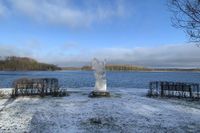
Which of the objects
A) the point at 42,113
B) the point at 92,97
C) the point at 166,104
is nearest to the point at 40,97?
the point at 92,97

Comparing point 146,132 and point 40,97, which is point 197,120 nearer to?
point 146,132

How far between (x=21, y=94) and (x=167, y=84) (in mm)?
10660

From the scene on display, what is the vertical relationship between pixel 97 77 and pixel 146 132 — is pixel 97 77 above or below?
above

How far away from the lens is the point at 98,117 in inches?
594

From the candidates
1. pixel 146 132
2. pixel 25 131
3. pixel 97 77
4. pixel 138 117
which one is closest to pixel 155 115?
pixel 138 117

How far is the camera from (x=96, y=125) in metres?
13.5

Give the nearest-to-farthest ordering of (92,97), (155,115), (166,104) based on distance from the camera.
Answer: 1. (155,115)
2. (166,104)
3. (92,97)

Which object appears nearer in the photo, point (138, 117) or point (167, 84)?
point (138, 117)

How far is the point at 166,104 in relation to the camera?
64.7ft

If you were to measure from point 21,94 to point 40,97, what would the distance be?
163cm

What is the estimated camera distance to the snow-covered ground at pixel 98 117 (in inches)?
515

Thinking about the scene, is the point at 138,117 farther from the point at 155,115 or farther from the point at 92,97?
the point at 92,97

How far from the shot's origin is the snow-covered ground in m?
13.1

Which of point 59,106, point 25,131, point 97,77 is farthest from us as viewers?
point 97,77
